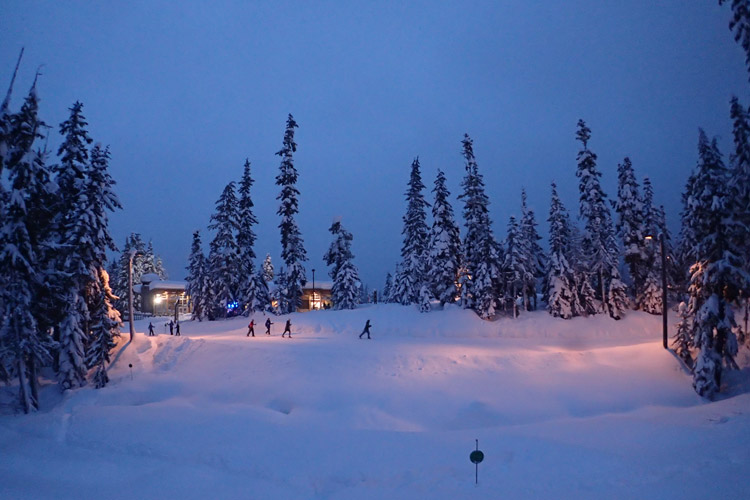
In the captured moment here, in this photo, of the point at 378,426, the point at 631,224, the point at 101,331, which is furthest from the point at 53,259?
the point at 631,224

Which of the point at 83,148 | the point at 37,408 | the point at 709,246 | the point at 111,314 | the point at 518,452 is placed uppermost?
the point at 83,148

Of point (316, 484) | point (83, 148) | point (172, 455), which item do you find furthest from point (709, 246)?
point (83, 148)

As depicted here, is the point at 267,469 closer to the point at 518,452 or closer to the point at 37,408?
the point at 518,452

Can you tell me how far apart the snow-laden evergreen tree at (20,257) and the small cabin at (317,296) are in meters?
52.7

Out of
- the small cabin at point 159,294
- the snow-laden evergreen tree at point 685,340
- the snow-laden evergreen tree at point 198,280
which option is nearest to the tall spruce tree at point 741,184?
the snow-laden evergreen tree at point 685,340

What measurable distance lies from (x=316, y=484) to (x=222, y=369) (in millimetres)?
14310

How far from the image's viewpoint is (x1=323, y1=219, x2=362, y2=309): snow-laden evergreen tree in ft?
150

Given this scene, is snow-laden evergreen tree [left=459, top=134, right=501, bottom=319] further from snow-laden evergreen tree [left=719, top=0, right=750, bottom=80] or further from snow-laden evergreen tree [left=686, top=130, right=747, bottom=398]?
snow-laden evergreen tree [left=719, top=0, right=750, bottom=80]

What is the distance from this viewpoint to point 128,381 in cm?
2238

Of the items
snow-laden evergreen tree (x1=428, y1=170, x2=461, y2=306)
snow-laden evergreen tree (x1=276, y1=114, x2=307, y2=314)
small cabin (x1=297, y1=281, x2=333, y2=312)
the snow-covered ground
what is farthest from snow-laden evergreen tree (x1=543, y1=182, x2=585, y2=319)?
small cabin (x1=297, y1=281, x2=333, y2=312)

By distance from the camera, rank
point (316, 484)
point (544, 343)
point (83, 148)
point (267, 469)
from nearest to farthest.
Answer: point (316, 484) < point (267, 469) < point (83, 148) < point (544, 343)

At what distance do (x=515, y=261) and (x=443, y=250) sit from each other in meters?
6.55

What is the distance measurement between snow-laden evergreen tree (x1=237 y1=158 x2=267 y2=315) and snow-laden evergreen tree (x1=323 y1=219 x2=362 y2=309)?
7720 mm

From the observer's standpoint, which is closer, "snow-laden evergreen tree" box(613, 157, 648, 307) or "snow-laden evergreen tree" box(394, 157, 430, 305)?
"snow-laden evergreen tree" box(613, 157, 648, 307)
